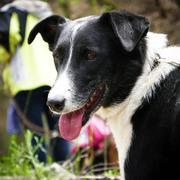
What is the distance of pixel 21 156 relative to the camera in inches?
228

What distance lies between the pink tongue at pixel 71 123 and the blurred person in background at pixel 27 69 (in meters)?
2.25

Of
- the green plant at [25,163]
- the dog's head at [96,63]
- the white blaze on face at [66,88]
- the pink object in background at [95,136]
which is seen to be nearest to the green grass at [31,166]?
the green plant at [25,163]

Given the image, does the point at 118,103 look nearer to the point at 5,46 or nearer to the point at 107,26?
the point at 107,26

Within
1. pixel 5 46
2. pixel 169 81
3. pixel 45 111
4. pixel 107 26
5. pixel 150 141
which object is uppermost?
pixel 107 26

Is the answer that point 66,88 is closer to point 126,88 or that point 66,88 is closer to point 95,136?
point 126,88

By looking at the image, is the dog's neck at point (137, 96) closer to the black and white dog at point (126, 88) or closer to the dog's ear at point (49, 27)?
the black and white dog at point (126, 88)

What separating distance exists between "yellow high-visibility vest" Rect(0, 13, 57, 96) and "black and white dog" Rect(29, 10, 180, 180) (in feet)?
7.49

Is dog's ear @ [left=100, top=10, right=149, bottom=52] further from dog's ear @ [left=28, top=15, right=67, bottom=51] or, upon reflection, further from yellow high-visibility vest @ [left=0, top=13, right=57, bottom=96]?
yellow high-visibility vest @ [left=0, top=13, right=57, bottom=96]

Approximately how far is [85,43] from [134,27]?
0.32 m

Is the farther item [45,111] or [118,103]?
[45,111]

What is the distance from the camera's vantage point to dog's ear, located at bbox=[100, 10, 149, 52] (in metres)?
3.99

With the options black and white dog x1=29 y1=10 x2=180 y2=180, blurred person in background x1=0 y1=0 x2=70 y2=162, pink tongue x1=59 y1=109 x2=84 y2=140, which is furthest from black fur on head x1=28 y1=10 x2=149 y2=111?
blurred person in background x1=0 y1=0 x2=70 y2=162

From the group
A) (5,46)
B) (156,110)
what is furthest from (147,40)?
(5,46)

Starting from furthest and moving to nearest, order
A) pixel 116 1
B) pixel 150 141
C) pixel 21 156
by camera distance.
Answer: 1. pixel 116 1
2. pixel 21 156
3. pixel 150 141
